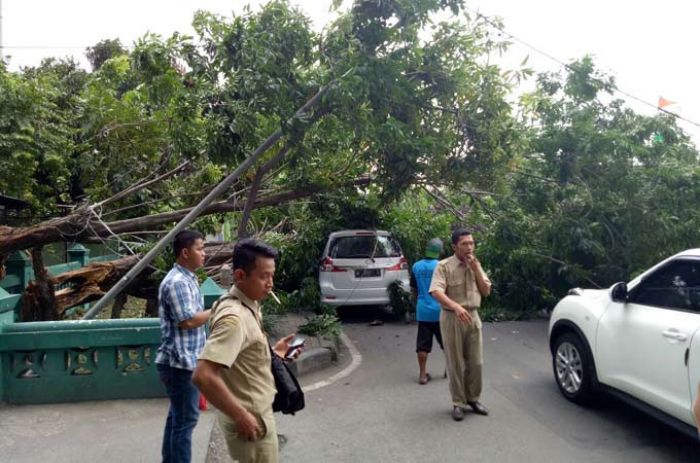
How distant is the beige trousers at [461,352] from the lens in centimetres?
523

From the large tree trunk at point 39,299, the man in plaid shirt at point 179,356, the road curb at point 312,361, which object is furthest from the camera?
the large tree trunk at point 39,299

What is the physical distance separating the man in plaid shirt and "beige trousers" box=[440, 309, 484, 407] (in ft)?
7.98

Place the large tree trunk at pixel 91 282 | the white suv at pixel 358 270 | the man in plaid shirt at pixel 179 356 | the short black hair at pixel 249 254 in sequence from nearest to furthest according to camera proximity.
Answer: the short black hair at pixel 249 254 → the man in plaid shirt at pixel 179 356 → the large tree trunk at pixel 91 282 → the white suv at pixel 358 270

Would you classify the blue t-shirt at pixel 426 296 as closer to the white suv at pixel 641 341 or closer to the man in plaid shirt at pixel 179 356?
the white suv at pixel 641 341

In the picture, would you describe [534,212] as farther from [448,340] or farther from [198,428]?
[198,428]

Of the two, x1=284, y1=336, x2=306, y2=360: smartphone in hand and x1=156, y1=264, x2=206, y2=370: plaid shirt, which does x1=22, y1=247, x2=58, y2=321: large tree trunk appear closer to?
x1=156, y1=264, x2=206, y2=370: plaid shirt

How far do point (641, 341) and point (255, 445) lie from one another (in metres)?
3.46

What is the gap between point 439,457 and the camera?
14.7 ft

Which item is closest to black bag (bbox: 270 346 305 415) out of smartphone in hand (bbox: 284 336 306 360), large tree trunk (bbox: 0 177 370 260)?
smartphone in hand (bbox: 284 336 306 360)

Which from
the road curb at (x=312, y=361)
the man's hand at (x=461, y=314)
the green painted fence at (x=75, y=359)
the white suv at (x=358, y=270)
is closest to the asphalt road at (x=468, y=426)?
the road curb at (x=312, y=361)

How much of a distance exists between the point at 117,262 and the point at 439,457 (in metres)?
7.10

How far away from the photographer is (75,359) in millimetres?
5613

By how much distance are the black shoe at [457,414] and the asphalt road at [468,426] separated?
0.06 m

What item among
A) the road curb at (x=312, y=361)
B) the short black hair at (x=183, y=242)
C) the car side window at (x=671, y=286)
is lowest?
the road curb at (x=312, y=361)
